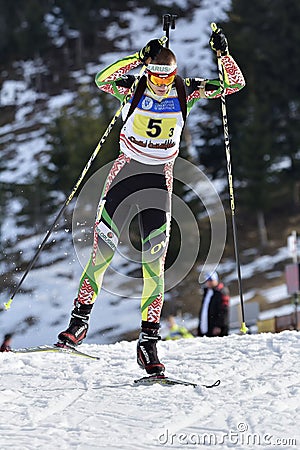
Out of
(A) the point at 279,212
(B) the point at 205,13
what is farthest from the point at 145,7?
(A) the point at 279,212

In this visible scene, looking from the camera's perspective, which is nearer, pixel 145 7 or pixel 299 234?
pixel 299 234

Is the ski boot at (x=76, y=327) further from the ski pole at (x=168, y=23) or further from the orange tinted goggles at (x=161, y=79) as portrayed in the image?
the ski pole at (x=168, y=23)

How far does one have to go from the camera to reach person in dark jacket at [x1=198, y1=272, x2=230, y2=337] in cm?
1086

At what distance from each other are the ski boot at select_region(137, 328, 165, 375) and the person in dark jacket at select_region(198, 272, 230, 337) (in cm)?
557

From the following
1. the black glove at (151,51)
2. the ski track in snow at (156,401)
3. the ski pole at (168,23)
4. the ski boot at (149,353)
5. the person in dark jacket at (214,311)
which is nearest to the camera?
the ski track in snow at (156,401)

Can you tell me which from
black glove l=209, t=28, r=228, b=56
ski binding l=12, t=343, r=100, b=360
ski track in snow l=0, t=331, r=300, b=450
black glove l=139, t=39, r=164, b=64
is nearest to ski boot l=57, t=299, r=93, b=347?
ski binding l=12, t=343, r=100, b=360

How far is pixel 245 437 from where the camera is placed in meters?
3.59

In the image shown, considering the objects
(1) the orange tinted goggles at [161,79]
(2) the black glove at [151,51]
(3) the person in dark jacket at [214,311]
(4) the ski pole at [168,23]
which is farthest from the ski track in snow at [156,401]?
(3) the person in dark jacket at [214,311]

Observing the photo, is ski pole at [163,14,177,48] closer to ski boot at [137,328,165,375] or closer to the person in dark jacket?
ski boot at [137,328,165,375]

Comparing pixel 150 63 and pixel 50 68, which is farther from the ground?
pixel 50 68

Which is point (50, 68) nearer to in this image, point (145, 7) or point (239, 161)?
point (145, 7)

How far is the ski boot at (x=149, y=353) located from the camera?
5137 mm

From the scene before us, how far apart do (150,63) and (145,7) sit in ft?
218

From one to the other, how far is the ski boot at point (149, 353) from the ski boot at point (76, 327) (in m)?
0.54
